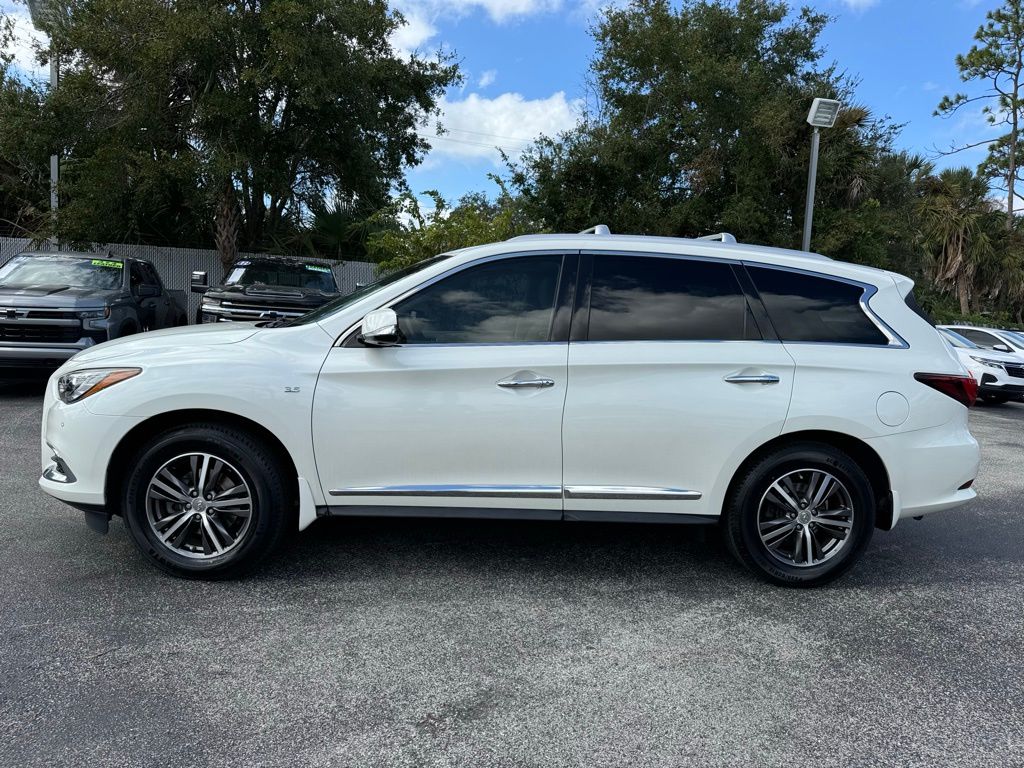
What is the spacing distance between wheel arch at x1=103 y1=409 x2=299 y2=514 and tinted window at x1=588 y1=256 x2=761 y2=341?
1.73 metres

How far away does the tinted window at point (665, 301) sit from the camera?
13.4ft

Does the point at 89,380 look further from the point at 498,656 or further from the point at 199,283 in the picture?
the point at 199,283

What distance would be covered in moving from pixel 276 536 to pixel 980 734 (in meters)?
3.17

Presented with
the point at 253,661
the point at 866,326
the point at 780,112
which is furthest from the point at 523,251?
the point at 780,112

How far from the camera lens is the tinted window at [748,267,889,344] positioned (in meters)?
4.15

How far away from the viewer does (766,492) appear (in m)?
4.07

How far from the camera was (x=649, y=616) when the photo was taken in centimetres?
379

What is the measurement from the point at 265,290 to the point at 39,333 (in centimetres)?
332

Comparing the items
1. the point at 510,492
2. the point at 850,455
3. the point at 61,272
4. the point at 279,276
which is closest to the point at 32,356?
the point at 61,272

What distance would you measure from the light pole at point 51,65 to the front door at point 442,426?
16.5 m

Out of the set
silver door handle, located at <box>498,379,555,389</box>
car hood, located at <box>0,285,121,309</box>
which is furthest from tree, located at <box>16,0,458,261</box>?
silver door handle, located at <box>498,379,555,389</box>

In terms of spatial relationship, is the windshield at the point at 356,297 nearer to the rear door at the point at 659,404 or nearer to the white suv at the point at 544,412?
the white suv at the point at 544,412

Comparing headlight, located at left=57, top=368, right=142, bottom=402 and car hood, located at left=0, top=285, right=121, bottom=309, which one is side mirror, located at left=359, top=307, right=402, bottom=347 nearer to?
headlight, located at left=57, top=368, right=142, bottom=402

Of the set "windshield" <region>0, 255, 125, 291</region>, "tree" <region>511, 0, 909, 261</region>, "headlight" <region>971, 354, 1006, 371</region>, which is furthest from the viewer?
"tree" <region>511, 0, 909, 261</region>
